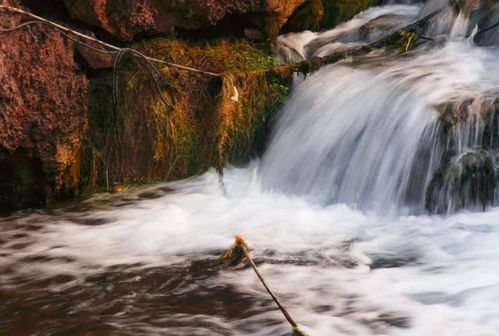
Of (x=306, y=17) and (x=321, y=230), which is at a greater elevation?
(x=306, y=17)

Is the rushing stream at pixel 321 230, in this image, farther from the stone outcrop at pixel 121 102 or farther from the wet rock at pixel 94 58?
the wet rock at pixel 94 58

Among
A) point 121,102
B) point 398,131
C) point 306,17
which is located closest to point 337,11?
point 306,17

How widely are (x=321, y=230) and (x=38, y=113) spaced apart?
7.36 feet

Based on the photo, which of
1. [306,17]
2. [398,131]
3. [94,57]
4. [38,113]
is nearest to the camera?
[398,131]

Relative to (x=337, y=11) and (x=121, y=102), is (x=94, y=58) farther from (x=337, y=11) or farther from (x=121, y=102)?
(x=337, y=11)

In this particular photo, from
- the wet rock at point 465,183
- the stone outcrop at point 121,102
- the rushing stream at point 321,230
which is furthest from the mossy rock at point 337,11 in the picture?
the wet rock at point 465,183

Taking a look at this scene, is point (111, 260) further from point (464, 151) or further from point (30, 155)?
point (464, 151)

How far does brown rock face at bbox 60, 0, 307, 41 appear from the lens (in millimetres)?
5625

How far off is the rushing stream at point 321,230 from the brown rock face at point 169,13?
1.52 feet

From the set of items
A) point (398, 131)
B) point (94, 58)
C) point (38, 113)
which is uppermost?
point (94, 58)

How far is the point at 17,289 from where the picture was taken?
3.93 meters

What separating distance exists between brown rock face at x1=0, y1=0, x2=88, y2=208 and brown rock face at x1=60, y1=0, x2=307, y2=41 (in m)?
0.33

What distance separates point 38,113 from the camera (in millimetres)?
5398

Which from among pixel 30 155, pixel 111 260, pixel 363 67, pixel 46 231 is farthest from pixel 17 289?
pixel 363 67
